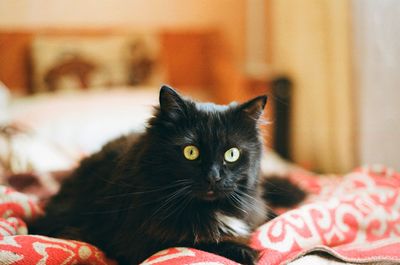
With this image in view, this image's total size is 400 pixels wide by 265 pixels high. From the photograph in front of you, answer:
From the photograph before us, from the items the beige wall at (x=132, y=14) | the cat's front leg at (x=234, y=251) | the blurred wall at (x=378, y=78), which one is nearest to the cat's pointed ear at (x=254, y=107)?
the cat's front leg at (x=234, y=251)

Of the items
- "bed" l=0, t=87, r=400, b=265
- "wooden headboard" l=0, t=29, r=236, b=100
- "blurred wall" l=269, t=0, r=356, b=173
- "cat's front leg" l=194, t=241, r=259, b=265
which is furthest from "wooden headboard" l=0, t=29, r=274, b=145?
"cat's front leg" l=194, t=241, r=259, b=265

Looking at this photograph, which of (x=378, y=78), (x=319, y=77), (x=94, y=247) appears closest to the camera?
(x=94, y=247)

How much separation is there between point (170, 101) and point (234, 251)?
386 millimetres

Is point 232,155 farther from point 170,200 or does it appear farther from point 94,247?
point 94,247

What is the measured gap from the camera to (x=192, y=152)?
0.92 m

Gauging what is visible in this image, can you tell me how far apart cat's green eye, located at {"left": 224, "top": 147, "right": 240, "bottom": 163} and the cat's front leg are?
0.20m

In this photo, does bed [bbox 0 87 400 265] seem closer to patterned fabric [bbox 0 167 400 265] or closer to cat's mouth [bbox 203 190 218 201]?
patterned fabric [bbox 0 167 400 265]

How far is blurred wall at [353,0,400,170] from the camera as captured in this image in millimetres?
1667

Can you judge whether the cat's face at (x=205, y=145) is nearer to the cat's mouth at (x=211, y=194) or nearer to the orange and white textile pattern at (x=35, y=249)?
the cat's mouth at (x=211, y=194)

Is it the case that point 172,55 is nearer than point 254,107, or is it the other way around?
point 254,107

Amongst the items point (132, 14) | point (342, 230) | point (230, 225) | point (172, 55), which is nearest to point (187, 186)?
point (230, 225)

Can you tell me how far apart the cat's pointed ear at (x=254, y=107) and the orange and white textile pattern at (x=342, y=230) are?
0.94 feet

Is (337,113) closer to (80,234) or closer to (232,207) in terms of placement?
(232,207)

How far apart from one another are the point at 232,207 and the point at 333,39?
1.42 metres
